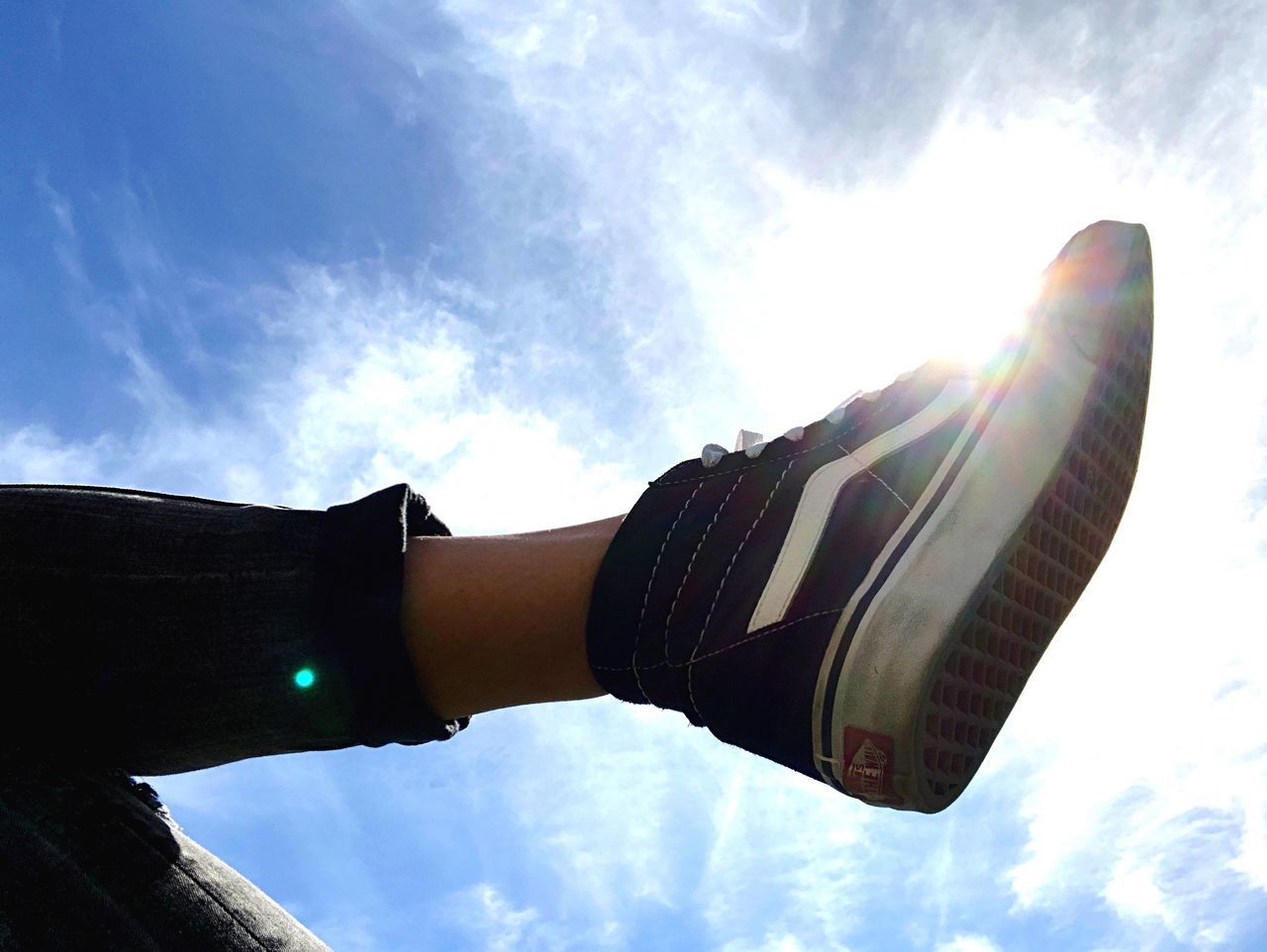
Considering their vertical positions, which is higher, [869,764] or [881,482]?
[881,482]

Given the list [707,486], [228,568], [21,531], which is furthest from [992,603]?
[21,531]

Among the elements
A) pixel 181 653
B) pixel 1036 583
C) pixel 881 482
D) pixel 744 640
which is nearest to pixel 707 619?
pixel 744 640

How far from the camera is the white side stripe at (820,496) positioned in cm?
177

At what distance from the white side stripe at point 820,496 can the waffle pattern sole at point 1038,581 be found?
0.28 metres

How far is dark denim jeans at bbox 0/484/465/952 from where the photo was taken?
1.42m

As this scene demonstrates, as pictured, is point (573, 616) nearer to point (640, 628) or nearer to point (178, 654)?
point (640, 628)

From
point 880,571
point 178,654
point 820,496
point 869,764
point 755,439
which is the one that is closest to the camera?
point 178,654

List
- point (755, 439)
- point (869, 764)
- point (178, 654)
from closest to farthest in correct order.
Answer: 1. point (178, 654)
2. point (869, 764)
3. point (755, 439)

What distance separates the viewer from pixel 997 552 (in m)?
1.80

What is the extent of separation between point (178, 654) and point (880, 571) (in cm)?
123

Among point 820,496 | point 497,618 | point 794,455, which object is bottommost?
point 497,618

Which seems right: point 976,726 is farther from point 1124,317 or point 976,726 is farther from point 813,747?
point 1124,317

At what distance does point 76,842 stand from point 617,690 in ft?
2.97

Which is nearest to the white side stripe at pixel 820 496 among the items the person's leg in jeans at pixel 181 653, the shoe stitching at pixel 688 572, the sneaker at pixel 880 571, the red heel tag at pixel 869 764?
the sneaker at pixel 880 571
